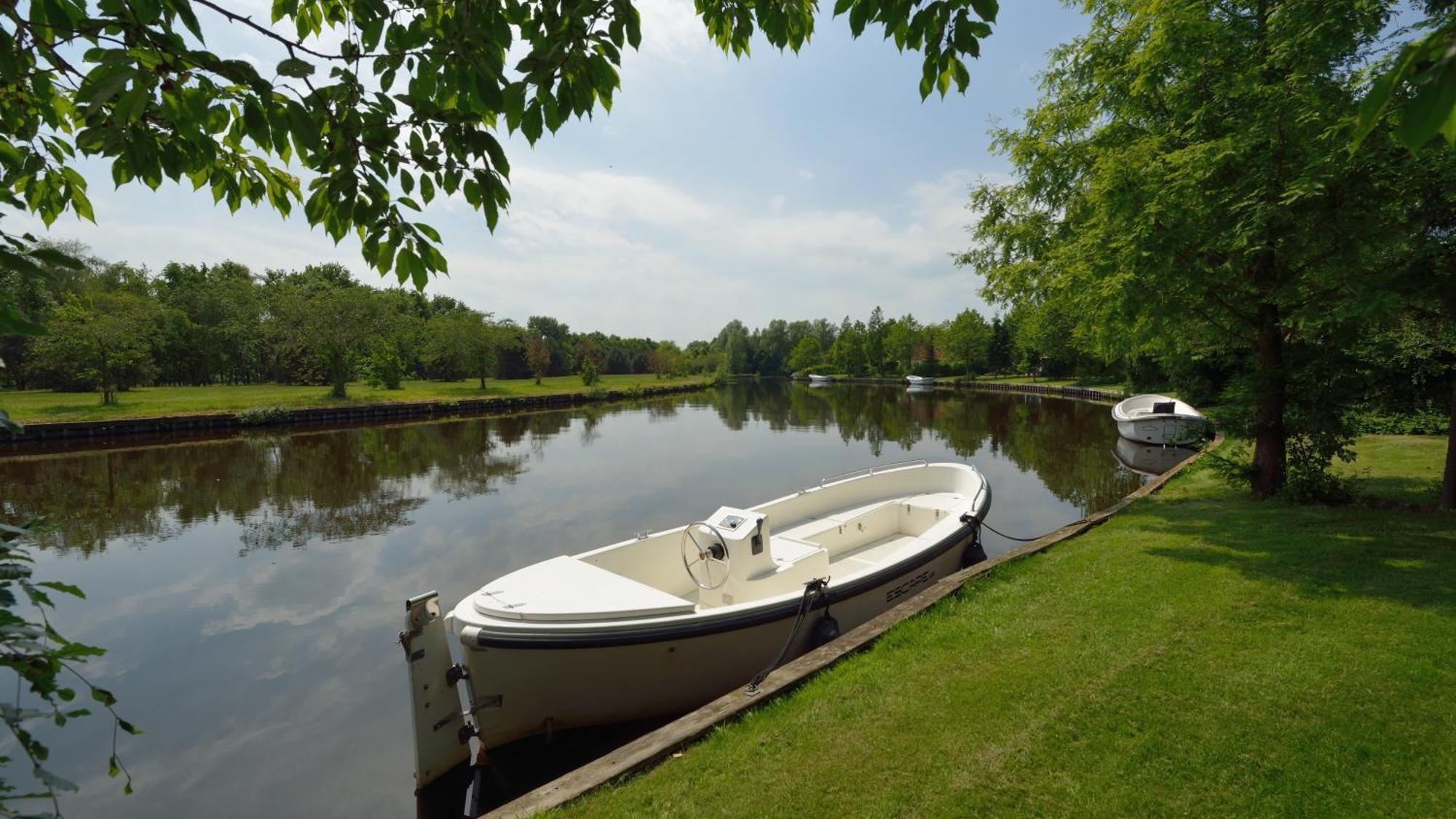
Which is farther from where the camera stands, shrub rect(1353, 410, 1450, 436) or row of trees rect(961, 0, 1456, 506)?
shrub rect(1353, 410, 1450, 436)

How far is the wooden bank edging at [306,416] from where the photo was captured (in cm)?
2428

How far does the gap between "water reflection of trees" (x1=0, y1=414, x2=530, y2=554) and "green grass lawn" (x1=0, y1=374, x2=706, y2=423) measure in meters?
7.12

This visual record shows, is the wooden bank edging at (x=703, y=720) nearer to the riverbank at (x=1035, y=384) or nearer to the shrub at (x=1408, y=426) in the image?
the shrub at (x=1408, y=426)

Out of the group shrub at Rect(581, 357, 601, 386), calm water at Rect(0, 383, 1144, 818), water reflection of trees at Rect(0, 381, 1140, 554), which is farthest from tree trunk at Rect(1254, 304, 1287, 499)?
shrub at Rect(581, 357, 601, 386)

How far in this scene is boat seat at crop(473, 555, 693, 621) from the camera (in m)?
5.50

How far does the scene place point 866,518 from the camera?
403 inches

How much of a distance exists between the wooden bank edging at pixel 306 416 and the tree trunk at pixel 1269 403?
23.2 metres

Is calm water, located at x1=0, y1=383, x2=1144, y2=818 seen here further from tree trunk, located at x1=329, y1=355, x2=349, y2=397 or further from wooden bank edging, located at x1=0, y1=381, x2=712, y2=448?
tree trunk, located at x1=329, y1=355, x2=349, y2=397

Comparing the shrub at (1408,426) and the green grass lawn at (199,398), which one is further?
the green grass lawn at (199,398)

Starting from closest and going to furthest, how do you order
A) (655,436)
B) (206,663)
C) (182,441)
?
1. (206,663)
2. (182,441)
3. (655,436)

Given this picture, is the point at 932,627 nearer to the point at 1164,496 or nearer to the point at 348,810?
the point at 348,810

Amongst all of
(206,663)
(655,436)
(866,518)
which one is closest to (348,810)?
(206,663)

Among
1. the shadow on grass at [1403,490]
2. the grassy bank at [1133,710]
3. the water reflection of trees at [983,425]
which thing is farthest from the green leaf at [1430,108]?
the water reflection of trees at [983,425]

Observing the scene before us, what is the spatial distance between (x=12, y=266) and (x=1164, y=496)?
1328 cm
